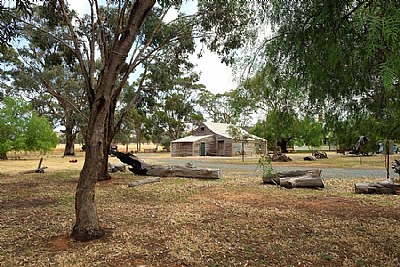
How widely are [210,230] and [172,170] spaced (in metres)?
8.79

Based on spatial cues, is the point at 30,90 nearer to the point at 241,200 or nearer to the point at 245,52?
the point at 241,200

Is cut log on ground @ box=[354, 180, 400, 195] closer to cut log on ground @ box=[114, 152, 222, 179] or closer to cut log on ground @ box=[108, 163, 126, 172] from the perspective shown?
cut log on ground @ box=[114, 152, 222, 179]

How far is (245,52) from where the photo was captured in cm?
438

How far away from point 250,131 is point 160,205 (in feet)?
73.4

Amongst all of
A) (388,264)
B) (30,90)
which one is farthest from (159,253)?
(30,90)

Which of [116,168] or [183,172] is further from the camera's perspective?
[116,168]

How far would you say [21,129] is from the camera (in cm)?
2819

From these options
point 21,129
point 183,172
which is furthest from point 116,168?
point 21,129

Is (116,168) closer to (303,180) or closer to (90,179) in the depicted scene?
(303,180)

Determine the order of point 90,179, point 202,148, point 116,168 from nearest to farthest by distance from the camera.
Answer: point 90,179, point 116,168, point 202,148

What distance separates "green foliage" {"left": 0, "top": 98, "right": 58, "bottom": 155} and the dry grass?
2118cm

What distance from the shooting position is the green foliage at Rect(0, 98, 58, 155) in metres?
27.1

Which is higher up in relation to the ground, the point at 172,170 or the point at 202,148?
the point at 202,148

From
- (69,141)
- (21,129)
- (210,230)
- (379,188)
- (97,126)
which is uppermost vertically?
(21,129)
